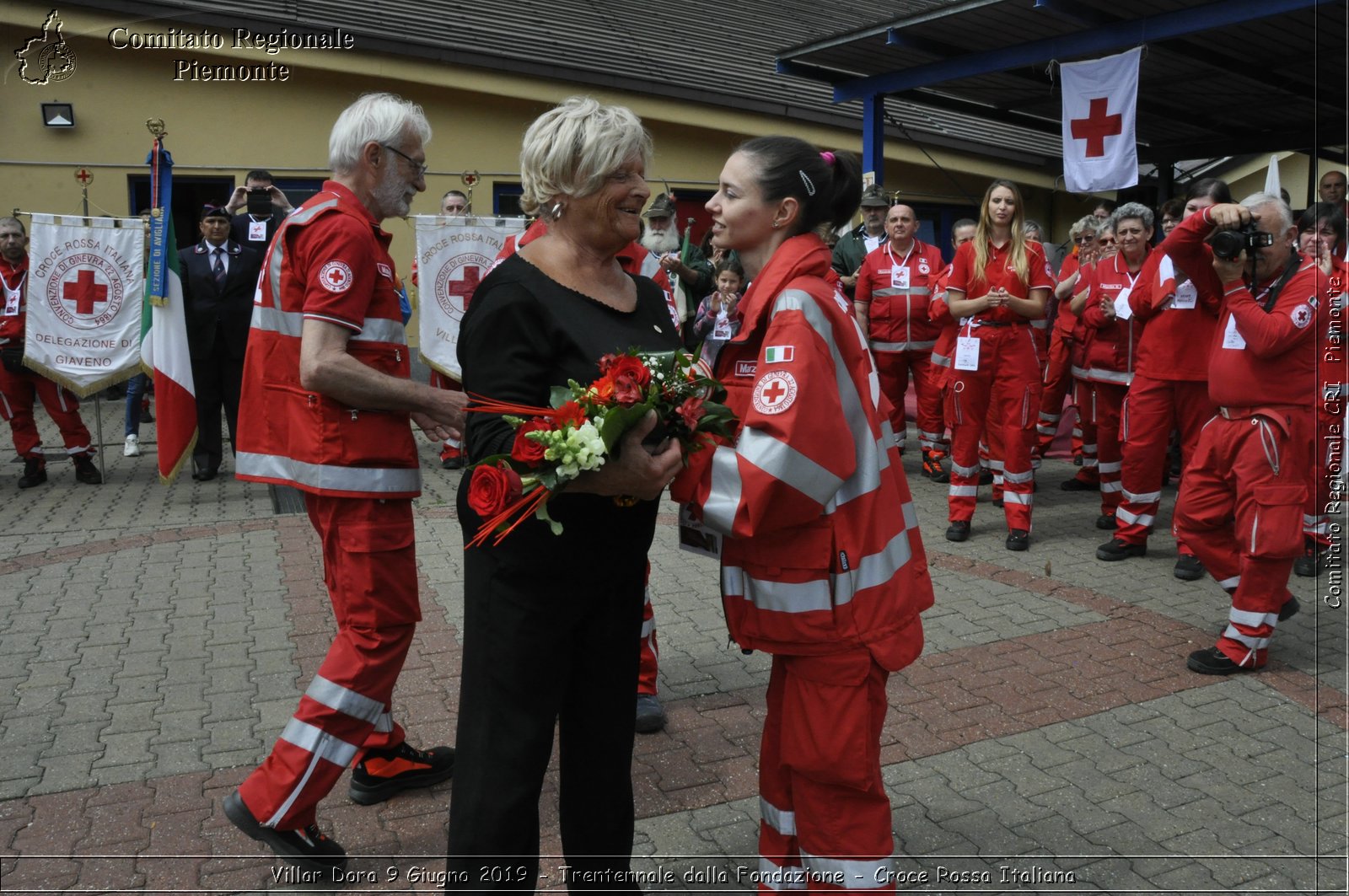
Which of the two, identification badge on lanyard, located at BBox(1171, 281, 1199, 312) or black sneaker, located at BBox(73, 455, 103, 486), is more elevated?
identification badge on lanyard, located at BBox(1171, 281, 1199, 312)

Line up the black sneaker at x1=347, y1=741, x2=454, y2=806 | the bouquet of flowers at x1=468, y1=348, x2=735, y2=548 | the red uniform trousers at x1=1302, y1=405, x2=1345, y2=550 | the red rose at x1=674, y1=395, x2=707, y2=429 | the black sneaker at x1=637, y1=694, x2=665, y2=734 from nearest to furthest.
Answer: the bouquet of flowers at x1=468, y1=348, x2=735, y2=548 < the red rose at x1=674, y1=395, x2=707, y2=429 < the black sneaker at x1=347, y1=741, x2=454, y2=806 < the black sneaker at x1=637, y1=694, x2=665, y2=734 < the red uniform trousers at x1=1302, y1=405, x2=1345, y2=550

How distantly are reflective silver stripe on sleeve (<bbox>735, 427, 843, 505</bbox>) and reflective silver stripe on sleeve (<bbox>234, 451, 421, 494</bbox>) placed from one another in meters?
1.47

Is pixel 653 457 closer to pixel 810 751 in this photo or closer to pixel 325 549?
pixel 810 751

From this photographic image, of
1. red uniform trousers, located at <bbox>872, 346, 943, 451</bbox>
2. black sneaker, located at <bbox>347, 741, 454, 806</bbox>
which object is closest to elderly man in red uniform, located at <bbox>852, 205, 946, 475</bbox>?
red uniform trousers, located at <bbox>872, 346, 943, 451</bbox>

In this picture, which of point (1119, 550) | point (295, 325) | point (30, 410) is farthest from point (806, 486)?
point (30, 410)

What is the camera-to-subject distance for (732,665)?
5406 mm

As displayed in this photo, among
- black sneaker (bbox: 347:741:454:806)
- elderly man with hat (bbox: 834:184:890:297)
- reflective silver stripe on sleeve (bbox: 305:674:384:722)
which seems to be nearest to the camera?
reflective silver stripe on sleeve (bbox: 305:674:384:722)

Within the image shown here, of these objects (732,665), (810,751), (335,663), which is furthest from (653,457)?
(732,665)

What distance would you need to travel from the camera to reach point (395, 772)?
405 centimetres

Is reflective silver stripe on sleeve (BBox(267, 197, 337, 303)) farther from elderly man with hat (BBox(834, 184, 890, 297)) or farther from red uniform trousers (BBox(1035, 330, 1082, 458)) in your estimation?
elderly man with hat (BBox(834, 184, 890, 297))

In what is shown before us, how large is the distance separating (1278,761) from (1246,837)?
74cm

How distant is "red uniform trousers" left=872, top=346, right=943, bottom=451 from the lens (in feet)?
32.7

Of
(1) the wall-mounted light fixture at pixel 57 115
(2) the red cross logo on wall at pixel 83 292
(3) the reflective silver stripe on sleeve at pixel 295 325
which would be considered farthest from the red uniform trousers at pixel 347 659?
(1) the wall-mounted light fixture at pixel 57 115

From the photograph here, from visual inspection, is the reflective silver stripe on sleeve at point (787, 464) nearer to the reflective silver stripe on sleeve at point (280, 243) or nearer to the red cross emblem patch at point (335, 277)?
the red cross emblem patch at point (335, 277)
